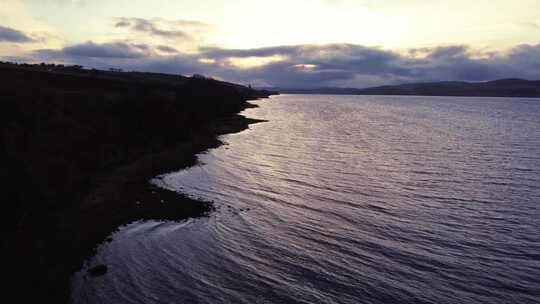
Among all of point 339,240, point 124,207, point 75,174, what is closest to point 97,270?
point 124,207

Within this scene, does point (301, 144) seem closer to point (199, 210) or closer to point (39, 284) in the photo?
point (199, 210)

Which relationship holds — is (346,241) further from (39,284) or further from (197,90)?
(197,90)

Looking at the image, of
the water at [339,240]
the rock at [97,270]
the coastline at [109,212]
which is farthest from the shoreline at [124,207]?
the water at [339,240]

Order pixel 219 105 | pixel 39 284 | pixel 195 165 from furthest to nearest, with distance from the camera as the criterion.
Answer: pixel 219 105 → pixel 195 165 → pixel 39 284

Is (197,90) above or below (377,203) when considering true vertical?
above

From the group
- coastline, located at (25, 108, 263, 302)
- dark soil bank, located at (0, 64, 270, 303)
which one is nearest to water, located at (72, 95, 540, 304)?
coastline, located at (25, 108, 263, 302)

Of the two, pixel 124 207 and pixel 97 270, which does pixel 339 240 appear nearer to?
pixel 97 270

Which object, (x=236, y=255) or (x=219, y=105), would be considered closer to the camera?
(x=236, y=255)

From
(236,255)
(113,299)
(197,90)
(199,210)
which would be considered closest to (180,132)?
(199,210)

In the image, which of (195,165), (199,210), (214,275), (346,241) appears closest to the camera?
(214,275)

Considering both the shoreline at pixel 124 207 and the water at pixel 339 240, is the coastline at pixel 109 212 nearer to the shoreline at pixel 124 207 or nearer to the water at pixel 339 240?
the shoreline at pixel 124 207
